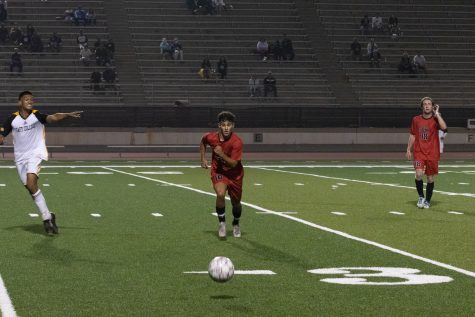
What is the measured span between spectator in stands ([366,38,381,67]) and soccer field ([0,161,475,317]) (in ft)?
95.7

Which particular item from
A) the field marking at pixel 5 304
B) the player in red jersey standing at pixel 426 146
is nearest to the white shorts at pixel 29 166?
the field marking at pixel 5 304

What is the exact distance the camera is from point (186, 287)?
1003 cm

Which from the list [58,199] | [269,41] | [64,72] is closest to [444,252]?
[58,199]

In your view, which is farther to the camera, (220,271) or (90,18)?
(90,18)

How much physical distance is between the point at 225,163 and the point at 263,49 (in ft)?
128

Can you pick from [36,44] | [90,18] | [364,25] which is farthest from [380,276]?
[364,25]

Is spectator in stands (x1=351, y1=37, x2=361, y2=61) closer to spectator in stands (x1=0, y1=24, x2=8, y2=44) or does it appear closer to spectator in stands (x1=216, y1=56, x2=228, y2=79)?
spectator in stands (x1=216, y1=56, x2=228, y2=79)

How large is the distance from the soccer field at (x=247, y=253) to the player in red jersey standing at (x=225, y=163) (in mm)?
431

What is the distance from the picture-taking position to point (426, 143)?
19.7 m

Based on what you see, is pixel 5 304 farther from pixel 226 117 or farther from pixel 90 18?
pixel 90 18

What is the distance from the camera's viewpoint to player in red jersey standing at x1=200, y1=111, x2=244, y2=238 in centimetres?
1403

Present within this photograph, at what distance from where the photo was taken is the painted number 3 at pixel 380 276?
10.4m

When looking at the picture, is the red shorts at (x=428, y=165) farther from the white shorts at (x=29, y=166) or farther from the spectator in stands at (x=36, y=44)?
the spectator in stands at (x=36, y=44)

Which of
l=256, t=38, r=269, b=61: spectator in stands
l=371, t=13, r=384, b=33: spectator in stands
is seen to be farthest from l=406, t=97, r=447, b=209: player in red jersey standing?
l=371, t=13, r=384, b=33: spectator in stands
